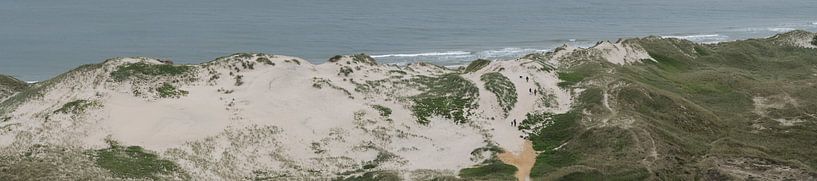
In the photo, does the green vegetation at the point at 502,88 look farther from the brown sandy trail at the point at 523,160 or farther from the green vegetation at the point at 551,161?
the green vegetation at the point at 551,161

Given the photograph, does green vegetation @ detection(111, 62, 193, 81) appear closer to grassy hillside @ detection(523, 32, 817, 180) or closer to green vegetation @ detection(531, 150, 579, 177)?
grassy hillside @ detection(523, 32, 817, 180)

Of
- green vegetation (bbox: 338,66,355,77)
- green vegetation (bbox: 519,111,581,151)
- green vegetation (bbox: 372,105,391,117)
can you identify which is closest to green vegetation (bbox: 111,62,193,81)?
green vegetation (bbox: 338,66,355,77)

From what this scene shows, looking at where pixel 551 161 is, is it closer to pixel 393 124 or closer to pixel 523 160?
pixel 523 160

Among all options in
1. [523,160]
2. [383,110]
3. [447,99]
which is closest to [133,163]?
[383,110]

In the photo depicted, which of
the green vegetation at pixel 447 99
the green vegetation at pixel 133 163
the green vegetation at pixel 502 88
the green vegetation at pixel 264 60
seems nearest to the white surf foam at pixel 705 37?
the green vegetation at pixel 502 88

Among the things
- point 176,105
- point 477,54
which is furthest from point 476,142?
point 477,54
